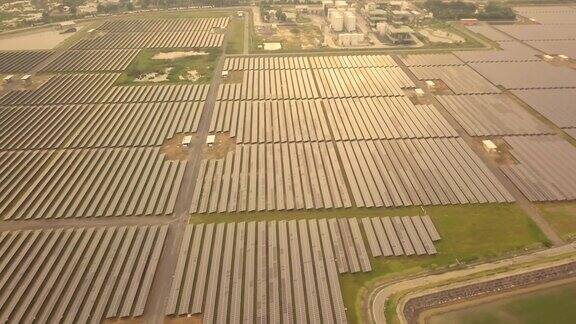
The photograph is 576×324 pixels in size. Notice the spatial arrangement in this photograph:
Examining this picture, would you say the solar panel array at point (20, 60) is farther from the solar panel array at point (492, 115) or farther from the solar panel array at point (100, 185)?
the solar panel array at point (492, 115)

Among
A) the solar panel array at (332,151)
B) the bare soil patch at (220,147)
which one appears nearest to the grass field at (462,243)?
the solar panel array at (332,151)

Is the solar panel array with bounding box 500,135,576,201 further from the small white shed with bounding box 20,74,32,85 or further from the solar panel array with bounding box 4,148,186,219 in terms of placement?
the small white shed with bounding box 20,74,32,85

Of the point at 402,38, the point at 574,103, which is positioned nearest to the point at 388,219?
the point at 574,103

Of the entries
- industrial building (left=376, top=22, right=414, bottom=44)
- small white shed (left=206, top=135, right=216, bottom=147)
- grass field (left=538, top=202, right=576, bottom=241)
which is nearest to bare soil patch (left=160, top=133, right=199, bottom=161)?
small white shed (left=206, top=135, right=216, bottom=147)

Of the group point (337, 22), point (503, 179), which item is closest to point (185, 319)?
point (503, 179)

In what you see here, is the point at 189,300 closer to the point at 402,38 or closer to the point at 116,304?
the point at 116,304

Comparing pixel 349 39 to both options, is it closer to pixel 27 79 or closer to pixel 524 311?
pixel 27 79
